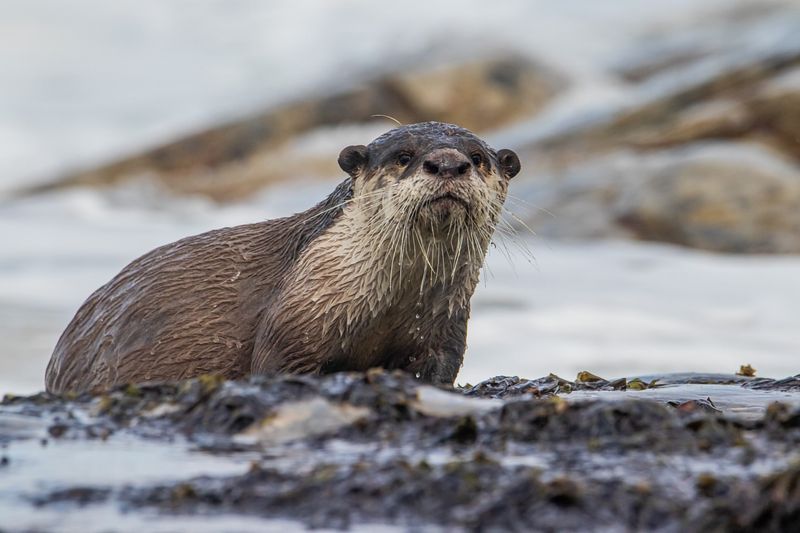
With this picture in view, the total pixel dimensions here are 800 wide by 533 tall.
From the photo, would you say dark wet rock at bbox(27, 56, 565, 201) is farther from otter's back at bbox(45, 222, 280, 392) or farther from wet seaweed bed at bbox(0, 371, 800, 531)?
wet seaweed bed at bbox(0, 371, 800, 531)

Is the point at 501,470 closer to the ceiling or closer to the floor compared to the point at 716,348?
closer to the floor

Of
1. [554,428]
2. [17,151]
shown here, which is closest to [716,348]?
[554,428]

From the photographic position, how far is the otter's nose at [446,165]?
4363 millimetres

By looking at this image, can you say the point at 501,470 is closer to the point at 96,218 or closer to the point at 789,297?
the point at 789,297

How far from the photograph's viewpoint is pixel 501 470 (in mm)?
2750

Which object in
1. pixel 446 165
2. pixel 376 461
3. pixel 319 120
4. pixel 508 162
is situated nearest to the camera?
pixel 376 461

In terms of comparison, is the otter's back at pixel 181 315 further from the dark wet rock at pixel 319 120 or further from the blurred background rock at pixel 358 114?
the dark wet rock at pixel 319 120

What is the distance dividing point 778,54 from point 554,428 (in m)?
15.5

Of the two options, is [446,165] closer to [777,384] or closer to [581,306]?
[777,384]

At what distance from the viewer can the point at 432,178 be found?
4367mm

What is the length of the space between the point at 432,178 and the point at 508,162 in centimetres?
60

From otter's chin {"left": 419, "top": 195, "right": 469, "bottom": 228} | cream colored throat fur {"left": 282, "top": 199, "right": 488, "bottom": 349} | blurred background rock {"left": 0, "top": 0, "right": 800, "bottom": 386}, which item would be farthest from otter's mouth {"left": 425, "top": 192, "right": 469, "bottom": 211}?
blurred background rock {"left": 0, "top": 0, "right": 800, "bottom": 386}

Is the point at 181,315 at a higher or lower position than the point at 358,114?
lower

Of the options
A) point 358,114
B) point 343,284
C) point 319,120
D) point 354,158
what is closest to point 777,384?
point 343,284
